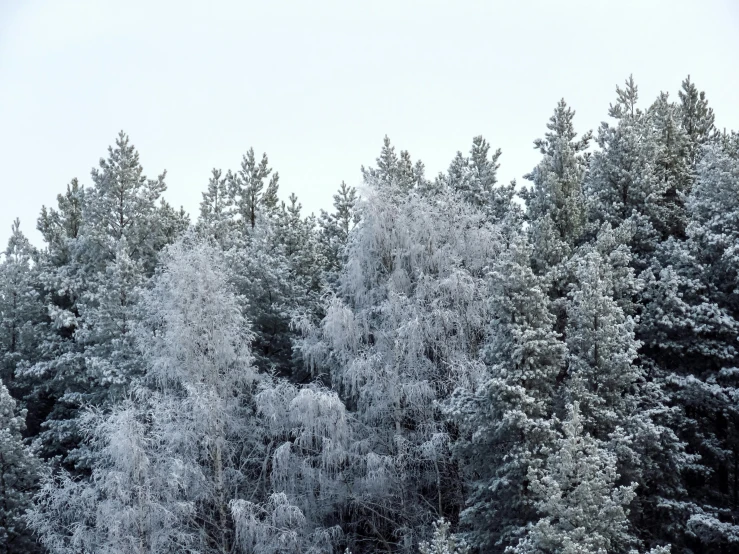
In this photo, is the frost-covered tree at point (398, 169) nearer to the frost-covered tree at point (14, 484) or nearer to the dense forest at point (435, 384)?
the dense forest at point (435, 384)

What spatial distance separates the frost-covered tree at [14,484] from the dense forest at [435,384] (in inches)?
3.3

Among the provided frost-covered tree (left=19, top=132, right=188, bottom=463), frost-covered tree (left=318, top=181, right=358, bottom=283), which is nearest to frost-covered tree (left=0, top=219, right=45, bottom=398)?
frost-covered tree (left=19, top=132, right=188, bottom=463)

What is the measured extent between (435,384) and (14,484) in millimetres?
13161

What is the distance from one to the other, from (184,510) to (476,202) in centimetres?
1404

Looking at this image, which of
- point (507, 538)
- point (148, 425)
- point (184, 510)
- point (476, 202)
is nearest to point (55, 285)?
point (148, 425)

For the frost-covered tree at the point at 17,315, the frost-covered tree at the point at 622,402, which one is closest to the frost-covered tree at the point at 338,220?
the frost-covered tree at the point at 17,315

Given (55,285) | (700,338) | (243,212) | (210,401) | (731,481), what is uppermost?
(243,212)

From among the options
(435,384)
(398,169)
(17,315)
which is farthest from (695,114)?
(17,315)

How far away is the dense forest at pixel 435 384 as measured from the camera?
18.7 meters

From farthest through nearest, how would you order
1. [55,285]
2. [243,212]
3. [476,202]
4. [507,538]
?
[243,212] → [55,285] → [476,202] → [507,538]

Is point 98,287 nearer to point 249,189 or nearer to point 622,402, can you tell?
point 249,189

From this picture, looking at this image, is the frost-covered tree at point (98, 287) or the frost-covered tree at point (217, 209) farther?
the frost-covered tree at point (217, 209)

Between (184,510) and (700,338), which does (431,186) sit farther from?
(184,510)

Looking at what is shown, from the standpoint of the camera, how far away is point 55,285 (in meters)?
30.7
